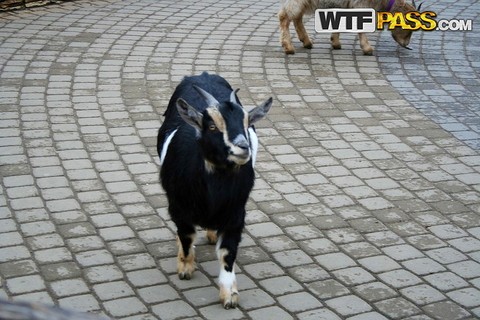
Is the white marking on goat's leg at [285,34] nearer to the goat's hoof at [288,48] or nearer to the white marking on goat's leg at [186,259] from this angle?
the goat's hoof at [288,48]

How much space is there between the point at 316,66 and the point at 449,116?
6.98 ft

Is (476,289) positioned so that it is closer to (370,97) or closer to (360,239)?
(360,239)

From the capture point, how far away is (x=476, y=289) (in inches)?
195

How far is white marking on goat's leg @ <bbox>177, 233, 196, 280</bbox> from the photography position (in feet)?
15.9

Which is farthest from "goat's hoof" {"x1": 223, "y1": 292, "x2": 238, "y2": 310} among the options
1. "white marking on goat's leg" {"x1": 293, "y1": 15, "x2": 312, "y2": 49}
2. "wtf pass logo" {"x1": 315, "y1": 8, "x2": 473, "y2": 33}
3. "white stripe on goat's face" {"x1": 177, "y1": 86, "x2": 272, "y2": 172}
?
"wtf pass logo" {"x1": 315, "y1": 8, "x2": 473, "y2": 33}

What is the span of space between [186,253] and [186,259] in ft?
0.17

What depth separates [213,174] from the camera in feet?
14.5

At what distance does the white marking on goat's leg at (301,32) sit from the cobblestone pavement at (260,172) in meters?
0.26

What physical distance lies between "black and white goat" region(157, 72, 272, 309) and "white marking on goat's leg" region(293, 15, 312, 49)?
220 inches

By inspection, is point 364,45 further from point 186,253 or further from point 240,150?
point 240,150

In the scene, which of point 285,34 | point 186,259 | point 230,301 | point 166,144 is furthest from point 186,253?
point 285,34

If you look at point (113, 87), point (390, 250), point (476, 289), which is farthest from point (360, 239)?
point (113, 87)

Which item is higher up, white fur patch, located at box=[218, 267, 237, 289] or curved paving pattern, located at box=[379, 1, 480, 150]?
white fur patch, located at box=[218, 267, 237, 289]

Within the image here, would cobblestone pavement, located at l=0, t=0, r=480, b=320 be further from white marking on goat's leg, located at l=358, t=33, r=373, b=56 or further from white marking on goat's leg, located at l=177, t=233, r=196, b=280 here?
white marking on goat's leg, located at l=358, t=33, r=373, b=56
